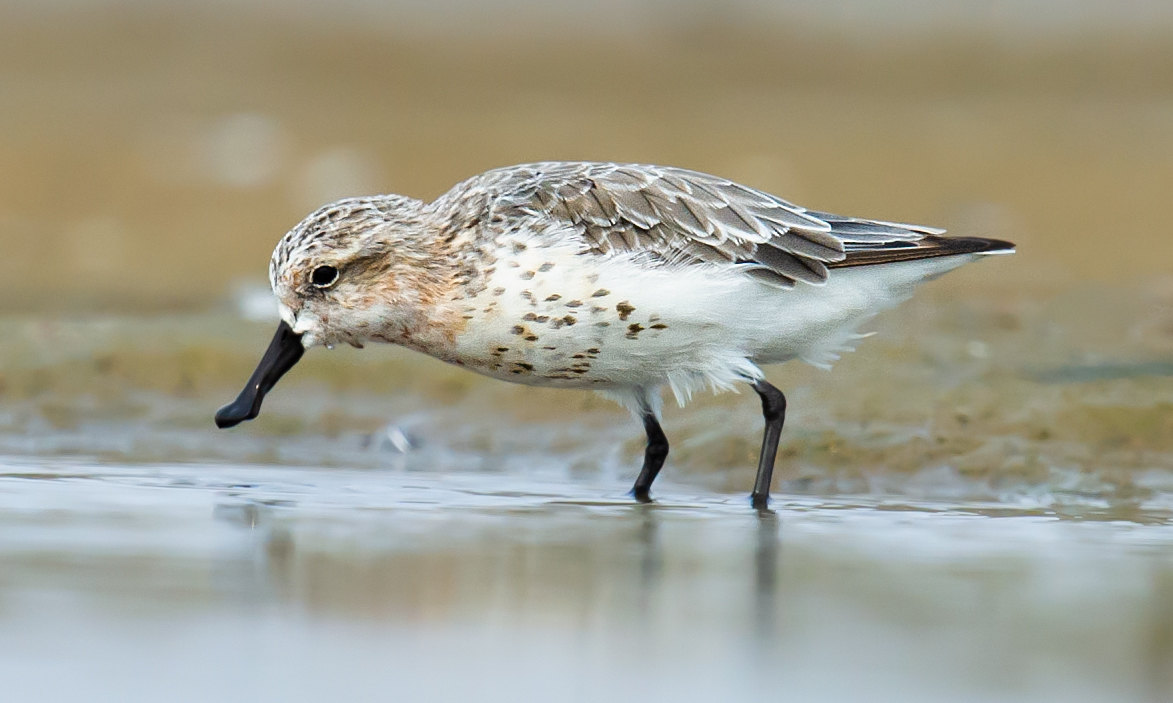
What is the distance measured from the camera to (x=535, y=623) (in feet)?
13.8

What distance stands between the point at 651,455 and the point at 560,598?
8.74 ft

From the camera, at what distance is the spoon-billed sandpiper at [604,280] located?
656 cm

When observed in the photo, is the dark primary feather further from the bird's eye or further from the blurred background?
the blurred background

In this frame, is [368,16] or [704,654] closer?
[704,654]

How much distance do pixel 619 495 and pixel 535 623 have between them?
265 cm

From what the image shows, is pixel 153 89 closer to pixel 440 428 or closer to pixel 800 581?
pixel 440 428

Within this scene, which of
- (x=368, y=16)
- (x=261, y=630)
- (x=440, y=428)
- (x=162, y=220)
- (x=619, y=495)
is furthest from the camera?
(x=368, y=16)

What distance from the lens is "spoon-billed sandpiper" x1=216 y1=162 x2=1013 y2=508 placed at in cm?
656

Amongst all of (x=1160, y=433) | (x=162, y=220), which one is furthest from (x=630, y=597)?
(x=162, y=220)

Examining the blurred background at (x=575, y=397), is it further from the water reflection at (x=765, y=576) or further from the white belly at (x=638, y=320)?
the white belly at (x=638, y=320)

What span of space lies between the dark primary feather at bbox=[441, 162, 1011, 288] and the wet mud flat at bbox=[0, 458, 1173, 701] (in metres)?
0.98

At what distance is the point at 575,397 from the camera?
8.67 metres

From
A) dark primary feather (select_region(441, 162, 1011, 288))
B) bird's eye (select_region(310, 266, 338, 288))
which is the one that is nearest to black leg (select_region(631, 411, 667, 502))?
dark primary feather (select_region(441, 162, 1011, 288))

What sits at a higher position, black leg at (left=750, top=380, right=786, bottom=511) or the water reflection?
black leg at (left=750, top=380, right=786, bottom=511)
